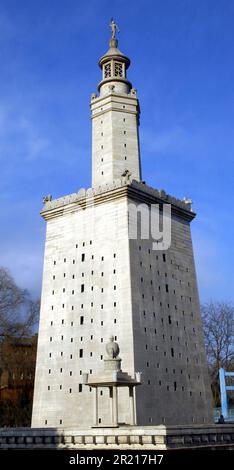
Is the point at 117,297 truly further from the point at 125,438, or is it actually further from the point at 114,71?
the point at 114,71

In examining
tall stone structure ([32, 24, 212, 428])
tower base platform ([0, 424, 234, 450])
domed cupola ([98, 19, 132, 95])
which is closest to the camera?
tower base platform ([0, 424, 234, 450])

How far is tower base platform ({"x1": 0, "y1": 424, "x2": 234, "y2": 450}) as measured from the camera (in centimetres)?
2145

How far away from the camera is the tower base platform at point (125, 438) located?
21.5m

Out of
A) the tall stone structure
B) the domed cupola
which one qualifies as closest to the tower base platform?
the tall stone structure

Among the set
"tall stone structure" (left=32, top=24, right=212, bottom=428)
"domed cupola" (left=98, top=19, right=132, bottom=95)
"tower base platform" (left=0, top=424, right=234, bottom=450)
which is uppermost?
"domed cupola" (left=98, top=19, right=132, bottom=95)

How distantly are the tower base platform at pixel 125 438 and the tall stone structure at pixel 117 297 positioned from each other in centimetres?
799

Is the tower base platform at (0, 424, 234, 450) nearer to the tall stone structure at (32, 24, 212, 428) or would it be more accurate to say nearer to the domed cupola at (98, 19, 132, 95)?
the tall stone structure at (32, 24, 212, 428)

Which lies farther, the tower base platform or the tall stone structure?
the tall stone structure

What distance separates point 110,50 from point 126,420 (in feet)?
94.3

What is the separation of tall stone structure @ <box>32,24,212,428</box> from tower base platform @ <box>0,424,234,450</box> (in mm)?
7994

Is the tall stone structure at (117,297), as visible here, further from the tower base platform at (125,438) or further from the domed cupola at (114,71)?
the tower base platform at (125,438)

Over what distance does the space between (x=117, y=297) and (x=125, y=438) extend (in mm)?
13913

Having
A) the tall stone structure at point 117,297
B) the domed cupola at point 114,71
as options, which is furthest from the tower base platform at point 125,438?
the domed cupola at point 114,71
